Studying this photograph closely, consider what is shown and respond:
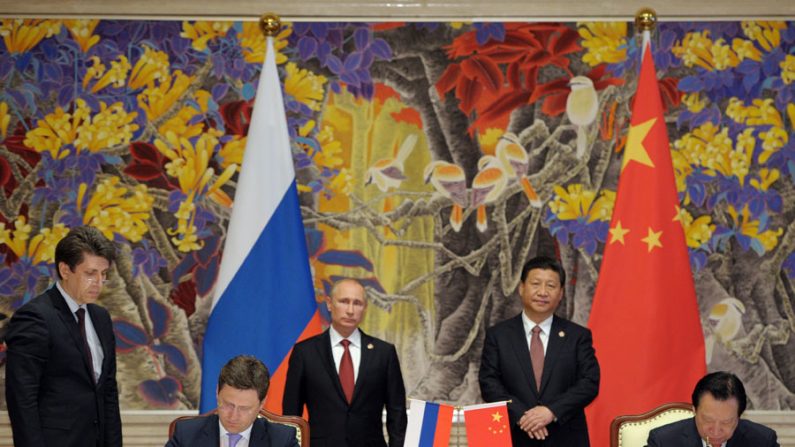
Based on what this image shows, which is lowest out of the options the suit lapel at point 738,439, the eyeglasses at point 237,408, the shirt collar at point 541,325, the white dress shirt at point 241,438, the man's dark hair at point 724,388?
the suit lapel at point 738,439

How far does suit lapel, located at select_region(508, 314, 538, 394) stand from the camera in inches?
156

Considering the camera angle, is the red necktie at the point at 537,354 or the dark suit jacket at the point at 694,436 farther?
the red necktie at the point at 537,354

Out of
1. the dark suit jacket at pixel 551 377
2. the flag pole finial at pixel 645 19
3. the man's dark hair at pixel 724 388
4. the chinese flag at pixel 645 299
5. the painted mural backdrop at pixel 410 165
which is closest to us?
the man's dark hair at pixel 724 388

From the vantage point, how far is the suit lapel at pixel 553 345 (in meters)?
3.97

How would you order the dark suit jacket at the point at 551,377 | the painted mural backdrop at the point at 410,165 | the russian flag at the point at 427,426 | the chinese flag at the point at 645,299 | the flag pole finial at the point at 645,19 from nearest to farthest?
1. the russian flag at the point at 427,426
2. the dark suit jacket at the point at 551,377
3. the chinese flag at the point at 645,299
4. the flag pole finial at the point at 645,19
5. the painted mural backdrop at the point at 410,165

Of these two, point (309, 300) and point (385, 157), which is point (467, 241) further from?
point (309, 300)

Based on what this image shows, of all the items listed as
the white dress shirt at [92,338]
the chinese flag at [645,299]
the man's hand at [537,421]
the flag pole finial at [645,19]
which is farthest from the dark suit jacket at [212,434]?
the flag pole finial at [645,19]

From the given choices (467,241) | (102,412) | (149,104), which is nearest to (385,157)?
(467,241)

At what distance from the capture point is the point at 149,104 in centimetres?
505

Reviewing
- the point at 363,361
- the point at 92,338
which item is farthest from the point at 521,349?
the point at 92,338

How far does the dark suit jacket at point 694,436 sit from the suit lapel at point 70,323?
1964 mm

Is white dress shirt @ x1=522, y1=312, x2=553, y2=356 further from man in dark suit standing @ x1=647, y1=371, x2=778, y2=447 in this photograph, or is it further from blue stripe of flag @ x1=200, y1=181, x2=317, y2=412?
blue stripe of flag @ x1=200, y1=181, x2=317, y2=412

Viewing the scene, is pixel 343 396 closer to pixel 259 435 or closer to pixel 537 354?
pixel 537 354

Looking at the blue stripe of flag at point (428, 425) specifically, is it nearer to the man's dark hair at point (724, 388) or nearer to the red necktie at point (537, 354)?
Answer: the red necktie at point (537, 354)
